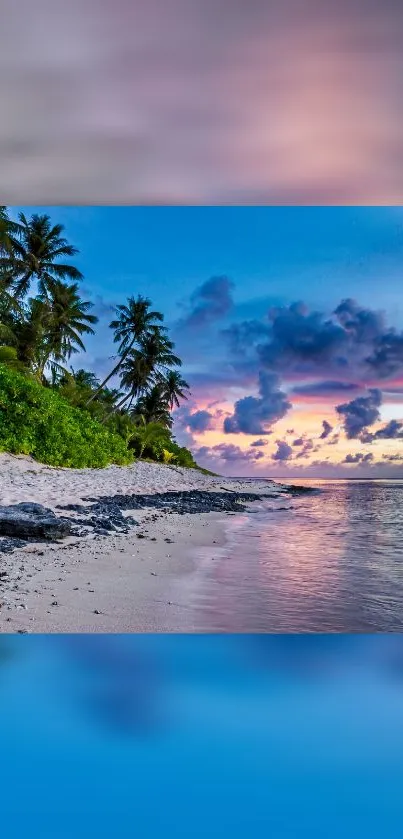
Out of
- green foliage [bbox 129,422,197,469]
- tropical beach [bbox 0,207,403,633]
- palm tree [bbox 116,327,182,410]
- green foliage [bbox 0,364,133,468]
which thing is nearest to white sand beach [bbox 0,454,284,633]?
tropical beach [bbox 0,207,403,633]

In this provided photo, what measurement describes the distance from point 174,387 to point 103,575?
17.8ft

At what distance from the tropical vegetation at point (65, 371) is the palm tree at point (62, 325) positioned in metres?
0.02

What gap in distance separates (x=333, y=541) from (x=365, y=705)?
4573 mm

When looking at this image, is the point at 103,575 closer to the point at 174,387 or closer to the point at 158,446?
the point at 174,387

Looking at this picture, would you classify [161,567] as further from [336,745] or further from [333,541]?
[333,541]

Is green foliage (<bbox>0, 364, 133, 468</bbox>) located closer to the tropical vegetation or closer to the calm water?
the tropical vegetation

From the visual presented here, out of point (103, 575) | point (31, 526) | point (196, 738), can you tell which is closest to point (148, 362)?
point (31, 526)

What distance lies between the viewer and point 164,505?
719cm

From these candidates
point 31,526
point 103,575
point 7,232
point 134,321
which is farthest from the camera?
point 7,232

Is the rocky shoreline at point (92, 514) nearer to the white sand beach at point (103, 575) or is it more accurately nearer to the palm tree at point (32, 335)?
the white sand beach at point (103, 575)

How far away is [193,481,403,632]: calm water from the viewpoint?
3125 mm

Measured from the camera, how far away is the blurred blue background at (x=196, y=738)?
4.26ft

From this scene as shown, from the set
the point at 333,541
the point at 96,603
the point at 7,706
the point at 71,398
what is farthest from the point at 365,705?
the point at 71,398

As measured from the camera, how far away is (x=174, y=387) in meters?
8.60
